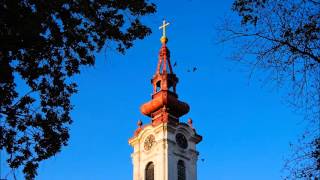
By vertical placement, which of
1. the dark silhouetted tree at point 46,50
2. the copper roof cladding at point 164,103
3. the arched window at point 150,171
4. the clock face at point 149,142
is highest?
the copper roof cladding at point 164,103

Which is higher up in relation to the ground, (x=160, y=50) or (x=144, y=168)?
(x=160, y=50)

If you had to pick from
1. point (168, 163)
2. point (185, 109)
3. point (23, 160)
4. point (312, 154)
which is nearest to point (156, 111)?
point (185, 109)

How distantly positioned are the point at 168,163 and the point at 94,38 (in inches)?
1077

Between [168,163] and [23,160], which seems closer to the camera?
[23,160]

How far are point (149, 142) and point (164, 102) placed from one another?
3.14 meters

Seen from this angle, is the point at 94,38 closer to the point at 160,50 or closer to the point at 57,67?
the point at 57,67

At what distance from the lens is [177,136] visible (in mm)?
40281

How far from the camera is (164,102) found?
136ft

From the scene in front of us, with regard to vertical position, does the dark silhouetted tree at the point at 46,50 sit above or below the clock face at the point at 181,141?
below

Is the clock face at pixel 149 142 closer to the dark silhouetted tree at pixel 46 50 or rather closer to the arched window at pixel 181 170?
the arched window at pixel 181 170

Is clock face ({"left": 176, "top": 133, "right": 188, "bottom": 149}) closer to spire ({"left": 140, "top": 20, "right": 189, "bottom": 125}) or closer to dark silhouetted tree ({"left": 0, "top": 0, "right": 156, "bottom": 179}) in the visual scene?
spire ({"left": 140, "top": 20, "right": 189, "bottom": 125})

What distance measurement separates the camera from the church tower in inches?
1523

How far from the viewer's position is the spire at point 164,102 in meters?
41.0

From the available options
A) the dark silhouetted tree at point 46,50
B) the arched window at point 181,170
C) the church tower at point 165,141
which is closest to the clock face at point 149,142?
the church tower at point 165,141
